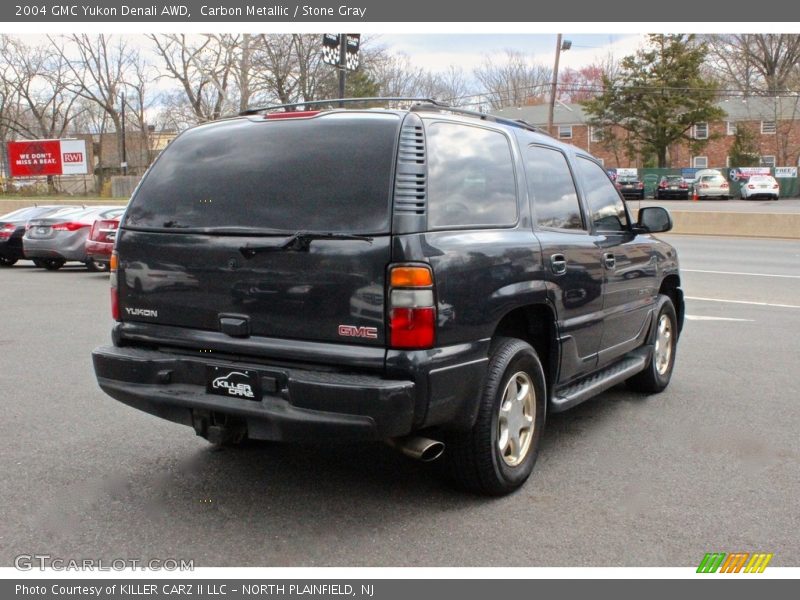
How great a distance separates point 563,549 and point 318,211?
190 centimetres

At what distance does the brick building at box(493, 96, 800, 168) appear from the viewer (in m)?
60.7

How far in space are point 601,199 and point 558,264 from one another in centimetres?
130

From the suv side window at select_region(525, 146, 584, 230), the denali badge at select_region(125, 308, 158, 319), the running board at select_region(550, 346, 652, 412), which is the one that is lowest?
the running board at select_region(550, 346, 652, 412)

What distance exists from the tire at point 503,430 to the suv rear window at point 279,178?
1.03m

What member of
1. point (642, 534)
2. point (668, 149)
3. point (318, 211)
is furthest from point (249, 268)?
point (668, 149)

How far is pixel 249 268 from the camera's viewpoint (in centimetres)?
402

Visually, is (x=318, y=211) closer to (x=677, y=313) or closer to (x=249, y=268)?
(x=249, y=268)

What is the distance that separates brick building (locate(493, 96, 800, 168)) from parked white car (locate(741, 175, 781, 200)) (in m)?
9.80

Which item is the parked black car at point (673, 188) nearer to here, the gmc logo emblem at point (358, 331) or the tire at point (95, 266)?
the tire at point (95, 266)

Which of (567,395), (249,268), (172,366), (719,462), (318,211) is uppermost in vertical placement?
(318,211)

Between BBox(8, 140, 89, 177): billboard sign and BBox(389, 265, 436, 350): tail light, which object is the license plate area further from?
BBox(8, 140, 89, 177): billboard sign

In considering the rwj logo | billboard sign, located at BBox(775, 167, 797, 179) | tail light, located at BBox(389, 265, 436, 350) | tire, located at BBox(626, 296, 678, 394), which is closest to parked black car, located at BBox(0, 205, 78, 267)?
tire, located at BBox(626, 296, 678, 394)

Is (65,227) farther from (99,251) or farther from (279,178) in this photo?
(279,178)

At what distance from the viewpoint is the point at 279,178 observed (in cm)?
409
